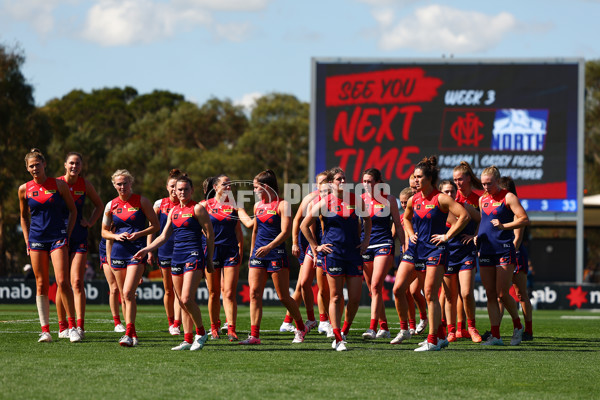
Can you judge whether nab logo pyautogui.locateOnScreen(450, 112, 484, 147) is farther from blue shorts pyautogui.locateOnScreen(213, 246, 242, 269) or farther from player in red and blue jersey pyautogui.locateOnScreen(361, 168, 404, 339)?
blue shorts pyautogui.locateOnScreen(213, 246, 242, 269)

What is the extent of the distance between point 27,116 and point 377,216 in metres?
34.2

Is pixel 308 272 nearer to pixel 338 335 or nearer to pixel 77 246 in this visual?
pixel 338 335

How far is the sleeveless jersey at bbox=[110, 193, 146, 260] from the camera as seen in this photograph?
1051 centimetres

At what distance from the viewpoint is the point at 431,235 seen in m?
9.99

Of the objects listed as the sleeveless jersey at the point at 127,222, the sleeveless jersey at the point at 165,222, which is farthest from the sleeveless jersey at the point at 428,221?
the sleeveless jersey at the point at 165,222

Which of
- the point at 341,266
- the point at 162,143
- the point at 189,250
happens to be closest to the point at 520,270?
the point at 341,266

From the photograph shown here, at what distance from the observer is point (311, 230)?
33.8ft

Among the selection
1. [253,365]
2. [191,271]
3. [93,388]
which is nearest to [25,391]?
[93,388]

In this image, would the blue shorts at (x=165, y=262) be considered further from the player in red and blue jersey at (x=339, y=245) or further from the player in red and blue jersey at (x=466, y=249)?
the player in red and blue jersey at (x=466, y=249)

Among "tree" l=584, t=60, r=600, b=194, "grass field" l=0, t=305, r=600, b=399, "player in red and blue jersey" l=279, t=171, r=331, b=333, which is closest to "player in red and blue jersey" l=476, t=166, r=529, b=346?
"grass field" l=0, t=305, r=600, b=399

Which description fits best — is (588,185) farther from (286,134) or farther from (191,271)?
(191,271)

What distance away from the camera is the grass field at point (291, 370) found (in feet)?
23.2

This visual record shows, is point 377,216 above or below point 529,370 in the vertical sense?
above

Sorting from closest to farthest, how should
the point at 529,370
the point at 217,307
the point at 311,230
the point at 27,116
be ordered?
the point at 529,370, the point at 311,230, the point at 217,307, the point at 27,116
